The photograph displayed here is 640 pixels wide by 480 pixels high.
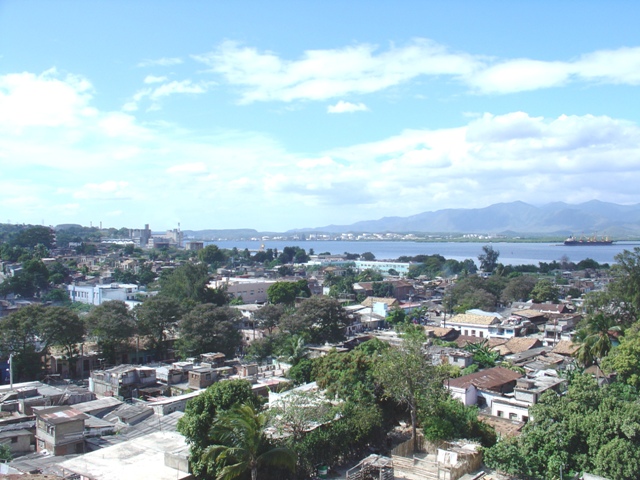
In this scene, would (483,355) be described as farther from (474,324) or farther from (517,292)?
(517,292)

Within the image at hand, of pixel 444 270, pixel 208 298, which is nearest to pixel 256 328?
pixel 208 298

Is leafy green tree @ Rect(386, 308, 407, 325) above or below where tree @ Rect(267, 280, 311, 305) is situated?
below

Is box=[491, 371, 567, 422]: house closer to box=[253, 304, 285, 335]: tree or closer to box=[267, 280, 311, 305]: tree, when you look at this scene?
box=[253, 304, 285, 335]: tree

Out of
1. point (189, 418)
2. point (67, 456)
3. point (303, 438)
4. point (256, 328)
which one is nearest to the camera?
point (189, 418)

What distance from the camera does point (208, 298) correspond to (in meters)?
37.3

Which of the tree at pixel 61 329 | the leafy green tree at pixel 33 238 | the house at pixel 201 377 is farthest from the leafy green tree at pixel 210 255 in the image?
the house at pixel 201 377

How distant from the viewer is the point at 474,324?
3312 cm

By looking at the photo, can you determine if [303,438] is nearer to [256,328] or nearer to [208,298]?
[256,328]

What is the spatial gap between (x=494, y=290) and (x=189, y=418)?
40.0 metres

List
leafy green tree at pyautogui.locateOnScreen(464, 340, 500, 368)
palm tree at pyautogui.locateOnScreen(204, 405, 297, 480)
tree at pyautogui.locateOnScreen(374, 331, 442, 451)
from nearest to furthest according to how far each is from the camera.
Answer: palm tree at pyautogui.locateOnScreen(204, 405, 297, 480), tree at pyautogui.locateOnScreen(374, 331, 442, 451), leafy green tree at pyautogui.locateOnScreen(464, 340, 500, 368)

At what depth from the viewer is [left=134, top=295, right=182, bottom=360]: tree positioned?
26.7m

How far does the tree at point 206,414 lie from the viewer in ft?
35.2

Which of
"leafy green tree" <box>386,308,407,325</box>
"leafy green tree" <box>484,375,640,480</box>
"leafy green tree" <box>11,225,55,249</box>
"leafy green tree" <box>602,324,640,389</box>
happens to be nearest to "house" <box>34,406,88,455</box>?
"leafy green tree" <box>484,375,640,480</box>

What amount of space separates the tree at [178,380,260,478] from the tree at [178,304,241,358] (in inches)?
537
